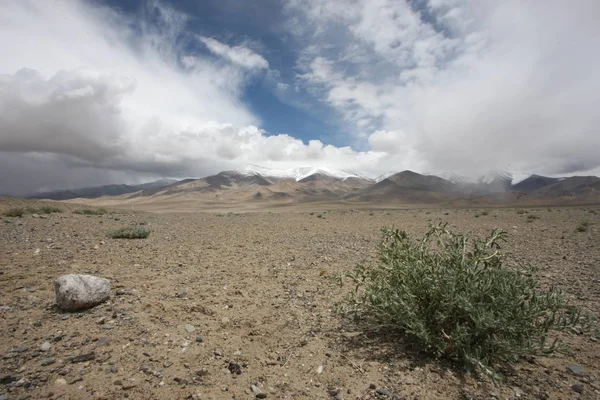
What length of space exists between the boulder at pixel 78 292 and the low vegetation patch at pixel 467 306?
410cm

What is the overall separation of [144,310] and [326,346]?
9.42 feet

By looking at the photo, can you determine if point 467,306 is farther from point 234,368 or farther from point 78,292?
point 78,292

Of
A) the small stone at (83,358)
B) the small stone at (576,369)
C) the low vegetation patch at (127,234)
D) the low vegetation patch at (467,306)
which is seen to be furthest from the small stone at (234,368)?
the low vegetation patch at (127,234)

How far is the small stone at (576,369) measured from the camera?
321 cm

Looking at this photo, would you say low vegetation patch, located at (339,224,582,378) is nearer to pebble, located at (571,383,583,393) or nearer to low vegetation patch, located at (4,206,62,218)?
pebble, located at (571,383,583,393)

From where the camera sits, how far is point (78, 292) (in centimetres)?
438

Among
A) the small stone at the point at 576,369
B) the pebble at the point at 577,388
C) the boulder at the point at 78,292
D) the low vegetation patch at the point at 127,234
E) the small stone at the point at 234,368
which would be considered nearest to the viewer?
the pebble at the point at 577,388

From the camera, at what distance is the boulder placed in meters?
4.34

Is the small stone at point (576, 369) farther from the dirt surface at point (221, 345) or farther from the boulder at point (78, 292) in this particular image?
the boulder at point (78, 292)

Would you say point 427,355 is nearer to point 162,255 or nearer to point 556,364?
point 556,364

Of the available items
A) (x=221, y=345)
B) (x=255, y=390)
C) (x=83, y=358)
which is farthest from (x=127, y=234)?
(x=255, y=390)

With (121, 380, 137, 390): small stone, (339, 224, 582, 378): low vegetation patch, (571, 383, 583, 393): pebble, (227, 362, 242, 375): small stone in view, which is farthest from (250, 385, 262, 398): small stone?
(571, 383, 583, 393): pebble

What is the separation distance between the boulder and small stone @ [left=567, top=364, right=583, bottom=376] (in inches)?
245

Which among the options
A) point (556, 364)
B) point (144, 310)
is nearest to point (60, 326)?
point (144, 310)
